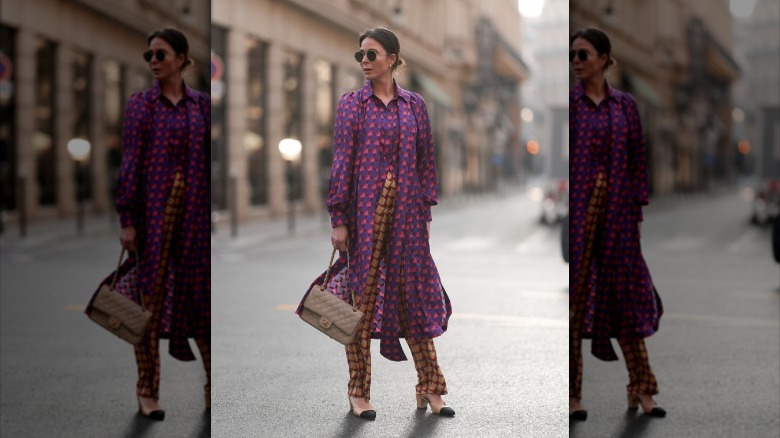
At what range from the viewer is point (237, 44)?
5906mm

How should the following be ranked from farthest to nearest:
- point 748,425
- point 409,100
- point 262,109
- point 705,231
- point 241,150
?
point 705,231 < point 241,150 < point 262,109 < point 748,425 < point 409,100

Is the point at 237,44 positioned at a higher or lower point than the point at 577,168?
higher

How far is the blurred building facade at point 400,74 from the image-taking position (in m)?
5.02

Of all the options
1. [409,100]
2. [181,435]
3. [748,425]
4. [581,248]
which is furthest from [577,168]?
[181,435]

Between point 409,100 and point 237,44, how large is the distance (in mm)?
1484

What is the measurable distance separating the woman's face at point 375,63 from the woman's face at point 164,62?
953mm

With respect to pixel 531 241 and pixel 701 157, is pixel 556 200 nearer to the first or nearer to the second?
pixel 701 157

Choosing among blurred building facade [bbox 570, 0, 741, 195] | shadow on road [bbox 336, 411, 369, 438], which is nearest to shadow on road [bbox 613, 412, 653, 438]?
shadow on road [bbox 336, 411, 369, 438]

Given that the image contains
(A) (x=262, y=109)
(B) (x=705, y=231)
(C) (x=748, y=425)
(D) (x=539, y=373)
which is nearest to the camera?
(D) (x=539, y=373)

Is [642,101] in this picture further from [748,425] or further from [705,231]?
[705,231]

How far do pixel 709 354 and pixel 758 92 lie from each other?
1622mm

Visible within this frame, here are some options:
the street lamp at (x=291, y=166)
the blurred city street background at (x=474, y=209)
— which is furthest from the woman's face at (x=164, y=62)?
the street lamp at (x=291, y=166)

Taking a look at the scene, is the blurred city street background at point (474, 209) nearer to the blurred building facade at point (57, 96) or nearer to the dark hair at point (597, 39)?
the dark hair at point (597, 39)

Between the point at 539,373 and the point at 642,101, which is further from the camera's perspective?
the point at 642,101
